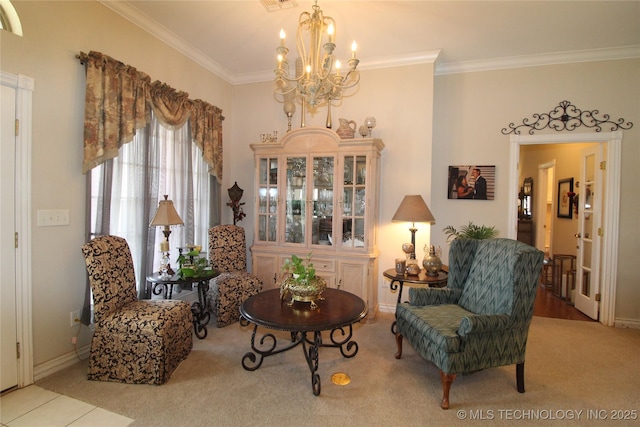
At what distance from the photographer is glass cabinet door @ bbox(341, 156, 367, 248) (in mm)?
3531

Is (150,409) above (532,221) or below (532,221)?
below

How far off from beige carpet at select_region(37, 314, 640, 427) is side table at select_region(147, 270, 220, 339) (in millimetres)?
224

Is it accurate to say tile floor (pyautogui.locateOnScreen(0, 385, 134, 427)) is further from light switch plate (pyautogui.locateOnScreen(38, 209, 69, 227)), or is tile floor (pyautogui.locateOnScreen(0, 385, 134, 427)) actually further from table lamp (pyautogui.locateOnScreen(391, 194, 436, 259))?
table lamp (pyautogui.locateOnScreen(391, 194, 436, 259))

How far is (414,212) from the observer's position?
3.23 m

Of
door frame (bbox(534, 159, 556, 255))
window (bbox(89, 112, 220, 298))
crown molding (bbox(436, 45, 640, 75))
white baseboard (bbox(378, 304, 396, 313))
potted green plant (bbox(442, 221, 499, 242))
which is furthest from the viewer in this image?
door frame (bbox(534, 159, 556, 255))

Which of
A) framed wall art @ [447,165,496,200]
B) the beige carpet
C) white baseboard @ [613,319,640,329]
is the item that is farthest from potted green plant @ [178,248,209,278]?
white baseboard @ [613,319,640,329]

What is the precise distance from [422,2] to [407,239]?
2358 mm

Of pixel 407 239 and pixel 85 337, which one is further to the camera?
pixel 407 239

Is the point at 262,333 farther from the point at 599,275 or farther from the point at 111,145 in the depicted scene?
the point at 599,275

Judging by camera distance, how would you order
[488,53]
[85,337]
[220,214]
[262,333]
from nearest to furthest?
1. [85,337]
2. [262,333]
3. [488,53]
4. [220,214]

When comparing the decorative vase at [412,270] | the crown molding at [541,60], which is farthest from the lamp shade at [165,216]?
the crown molding at [541,60]

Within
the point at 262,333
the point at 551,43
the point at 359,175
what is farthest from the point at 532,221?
the point at 262,333

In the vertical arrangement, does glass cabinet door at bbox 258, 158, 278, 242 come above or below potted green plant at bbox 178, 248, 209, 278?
above

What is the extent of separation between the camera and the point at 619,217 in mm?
3486
